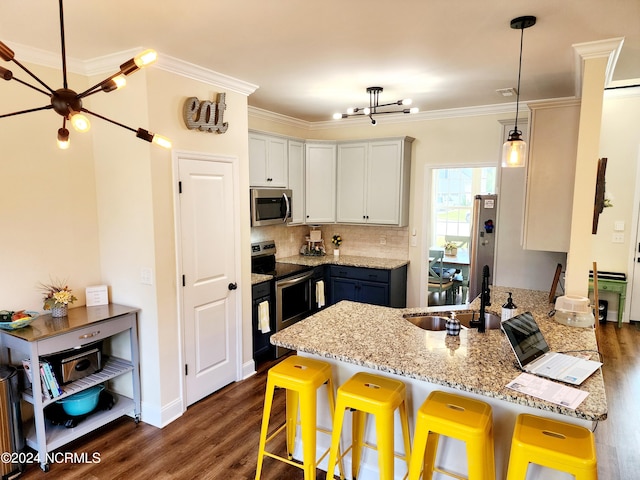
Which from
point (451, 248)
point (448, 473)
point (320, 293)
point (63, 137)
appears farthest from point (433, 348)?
point (451, 248)

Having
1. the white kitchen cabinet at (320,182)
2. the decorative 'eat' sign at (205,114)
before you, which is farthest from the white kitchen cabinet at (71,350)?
the white kitchen cabinet at (320,182)

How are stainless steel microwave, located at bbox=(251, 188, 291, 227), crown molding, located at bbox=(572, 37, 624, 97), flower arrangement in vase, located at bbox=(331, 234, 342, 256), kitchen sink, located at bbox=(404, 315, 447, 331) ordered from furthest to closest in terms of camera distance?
flower arrangement in vase, located at bbox=(331, 234, 342, 256), stainless steel microwave, located at bbox=(251, 188, 291, 227), kitchen sink, located at bbox=(404, 315, 447, 331), crown molding, located at bbox=(572, 37, 624, 97)

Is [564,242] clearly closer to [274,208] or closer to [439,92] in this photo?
[439,92]

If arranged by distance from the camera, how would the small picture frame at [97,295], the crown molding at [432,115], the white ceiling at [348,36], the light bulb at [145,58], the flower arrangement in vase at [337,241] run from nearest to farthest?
the light bulb at [145,58], the white ceiling at [348,36], the small picture frame at [97,295], the crown molding at [432,115], the flower arrangement in vase at [337,241]

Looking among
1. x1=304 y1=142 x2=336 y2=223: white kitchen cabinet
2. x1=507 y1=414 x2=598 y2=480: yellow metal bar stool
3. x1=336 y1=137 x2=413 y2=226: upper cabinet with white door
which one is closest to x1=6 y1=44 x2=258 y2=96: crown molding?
x1=304 y1=142 x2=336 y2=223: white kitchen cabinet

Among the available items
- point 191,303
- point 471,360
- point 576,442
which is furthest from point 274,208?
point 576,442

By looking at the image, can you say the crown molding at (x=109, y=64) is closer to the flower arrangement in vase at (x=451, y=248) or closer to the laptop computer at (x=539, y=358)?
the laptop computer at (x=539, y=358)

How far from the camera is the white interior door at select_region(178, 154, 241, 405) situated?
3193mm

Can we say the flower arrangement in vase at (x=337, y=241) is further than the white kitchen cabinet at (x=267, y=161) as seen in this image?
Yes

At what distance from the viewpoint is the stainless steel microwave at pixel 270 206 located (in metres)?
4.18

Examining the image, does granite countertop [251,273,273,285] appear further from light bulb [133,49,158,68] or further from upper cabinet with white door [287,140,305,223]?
light bulb [133,49,158,68]

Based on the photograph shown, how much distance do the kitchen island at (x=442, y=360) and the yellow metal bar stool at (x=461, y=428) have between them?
7 cm

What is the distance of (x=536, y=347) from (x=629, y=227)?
4.24m

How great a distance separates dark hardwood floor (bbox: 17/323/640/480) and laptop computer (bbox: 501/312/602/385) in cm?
104
